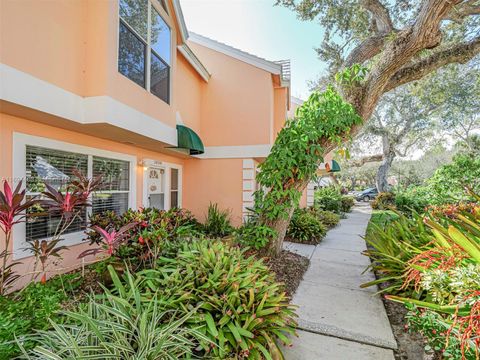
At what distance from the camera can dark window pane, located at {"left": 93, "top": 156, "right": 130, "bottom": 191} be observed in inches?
218

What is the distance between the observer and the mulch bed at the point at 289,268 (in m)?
4.55

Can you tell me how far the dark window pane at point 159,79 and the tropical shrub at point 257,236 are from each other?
13.4ft

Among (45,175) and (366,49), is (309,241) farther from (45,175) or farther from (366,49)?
(45,175)

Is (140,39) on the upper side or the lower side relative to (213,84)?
lower

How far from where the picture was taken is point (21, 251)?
3.98 metres

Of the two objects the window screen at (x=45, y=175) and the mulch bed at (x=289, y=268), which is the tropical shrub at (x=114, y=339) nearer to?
the window screen at (x=45, y=175)

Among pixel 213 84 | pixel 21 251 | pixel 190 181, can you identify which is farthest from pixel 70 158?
pixel 213 84

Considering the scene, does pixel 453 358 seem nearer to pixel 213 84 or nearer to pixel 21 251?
pixel 21 251

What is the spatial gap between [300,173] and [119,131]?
3.95 m

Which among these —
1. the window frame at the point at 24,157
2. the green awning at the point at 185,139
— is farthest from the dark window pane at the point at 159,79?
the window frame at the point at 24,157

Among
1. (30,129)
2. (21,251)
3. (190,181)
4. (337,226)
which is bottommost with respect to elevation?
(337,226)

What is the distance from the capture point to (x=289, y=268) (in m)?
5.17

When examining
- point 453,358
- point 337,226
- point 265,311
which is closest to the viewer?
point 453,358

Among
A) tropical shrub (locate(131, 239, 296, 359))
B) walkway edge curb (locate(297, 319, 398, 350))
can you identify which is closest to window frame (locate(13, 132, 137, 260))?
tropical shrub (locate(131, 239, 296, 359))
